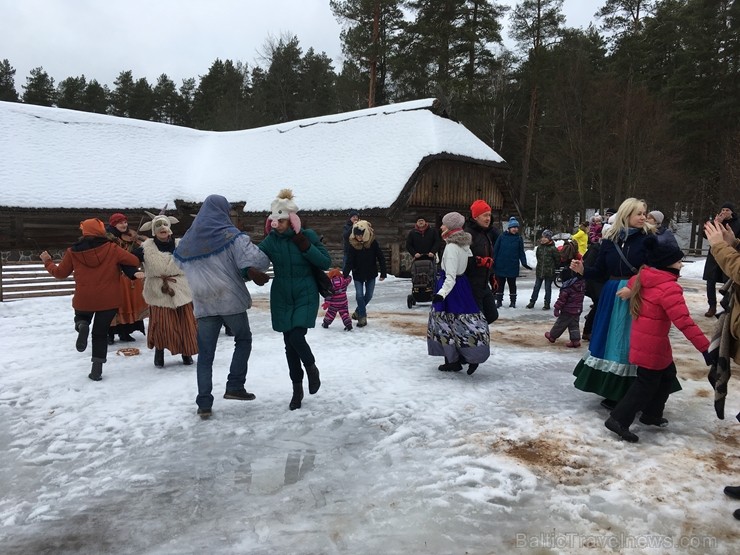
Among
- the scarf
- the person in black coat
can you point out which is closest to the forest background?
the person in black coat

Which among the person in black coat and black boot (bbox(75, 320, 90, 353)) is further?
the person in black coat

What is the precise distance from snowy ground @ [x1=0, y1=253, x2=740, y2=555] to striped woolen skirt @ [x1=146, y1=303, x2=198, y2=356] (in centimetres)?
29

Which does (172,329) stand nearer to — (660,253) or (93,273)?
(93,273)

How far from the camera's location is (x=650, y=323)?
375 centimetres

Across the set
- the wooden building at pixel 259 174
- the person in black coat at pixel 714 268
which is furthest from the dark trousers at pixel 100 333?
the wooden building at pixel 259 174

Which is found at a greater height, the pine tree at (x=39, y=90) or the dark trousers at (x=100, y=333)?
the pine tree at (x=39, y=90)

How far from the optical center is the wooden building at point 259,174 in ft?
58.7

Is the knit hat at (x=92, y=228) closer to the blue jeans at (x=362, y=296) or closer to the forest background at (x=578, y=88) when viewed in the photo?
the blue jeans at (x=362, y=296)

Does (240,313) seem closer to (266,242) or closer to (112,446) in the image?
(266,242)

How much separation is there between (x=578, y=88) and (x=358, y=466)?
31.2 m

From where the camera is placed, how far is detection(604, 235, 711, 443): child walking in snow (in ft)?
Result: 12.1

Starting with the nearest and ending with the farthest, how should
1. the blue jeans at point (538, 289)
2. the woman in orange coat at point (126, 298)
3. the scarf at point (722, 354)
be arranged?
the scarf at point (722, 354) → the woman in orange coat at point (126, 298) → the blue jeans at point (538, 289)

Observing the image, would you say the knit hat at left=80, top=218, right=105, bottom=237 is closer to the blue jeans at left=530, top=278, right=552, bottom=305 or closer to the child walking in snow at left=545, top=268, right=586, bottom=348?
the child walking in snow at left=545, top=268, right=586, bottom=348

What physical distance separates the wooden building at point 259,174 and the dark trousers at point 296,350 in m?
12.3
